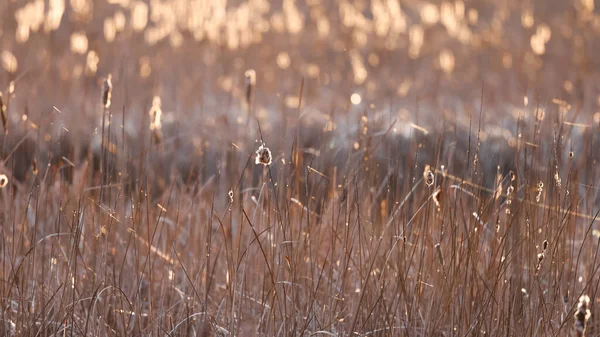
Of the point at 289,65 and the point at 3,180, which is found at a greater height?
the point at 289,65

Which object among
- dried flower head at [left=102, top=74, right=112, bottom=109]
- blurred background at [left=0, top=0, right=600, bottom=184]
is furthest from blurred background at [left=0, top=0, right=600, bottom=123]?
dried flower head at [left=102, top=74, right=112, bottom=109]

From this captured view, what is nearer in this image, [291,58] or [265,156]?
[265,156]

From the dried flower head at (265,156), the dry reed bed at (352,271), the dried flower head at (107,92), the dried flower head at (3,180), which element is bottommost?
the dry reed bed at (352,271)

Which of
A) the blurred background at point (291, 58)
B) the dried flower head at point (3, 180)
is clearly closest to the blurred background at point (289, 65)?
the blurred background at point (291, 58)

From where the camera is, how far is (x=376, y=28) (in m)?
5.66

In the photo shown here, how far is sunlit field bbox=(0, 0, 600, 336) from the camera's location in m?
1.74

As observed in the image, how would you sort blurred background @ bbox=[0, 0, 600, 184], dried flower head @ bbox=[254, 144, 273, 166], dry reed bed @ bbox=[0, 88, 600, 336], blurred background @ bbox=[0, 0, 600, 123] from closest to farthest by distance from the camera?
dried flower head @ bbox=[254, 144, 273, 166]
dry reed bed @ bbox=[0, 88, 600, 336]
blurred background @ bbox=[0, 0, 600, 184]
blurred background @ bbox=[0, 0, 600, 123]

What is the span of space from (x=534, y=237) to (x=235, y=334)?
68 centimetres

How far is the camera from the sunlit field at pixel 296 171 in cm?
174

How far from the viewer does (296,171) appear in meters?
1.95

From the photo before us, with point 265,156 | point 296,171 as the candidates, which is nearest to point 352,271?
point 296,171

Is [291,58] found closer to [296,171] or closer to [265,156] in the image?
[296,171]

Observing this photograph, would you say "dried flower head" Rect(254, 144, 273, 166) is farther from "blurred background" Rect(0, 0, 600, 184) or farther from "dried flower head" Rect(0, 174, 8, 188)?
"blurred background" Rect(0, 0, 600, 184)

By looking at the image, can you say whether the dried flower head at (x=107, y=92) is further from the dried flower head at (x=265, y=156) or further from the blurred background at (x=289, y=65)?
the blurred background at (x=289, y=65)
